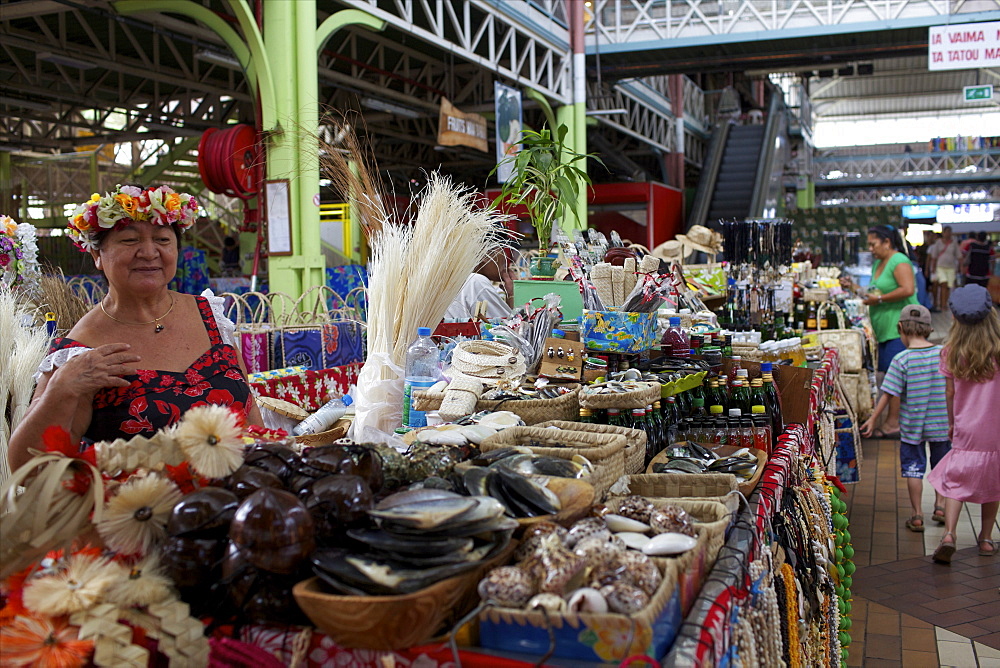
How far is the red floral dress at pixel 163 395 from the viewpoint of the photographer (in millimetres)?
1962

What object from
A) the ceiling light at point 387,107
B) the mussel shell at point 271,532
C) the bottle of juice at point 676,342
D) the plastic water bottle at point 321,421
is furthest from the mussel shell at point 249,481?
the ceiling light at point 387,107

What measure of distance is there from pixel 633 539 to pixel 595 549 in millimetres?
148

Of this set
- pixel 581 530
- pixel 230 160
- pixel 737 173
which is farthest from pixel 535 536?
pixel 737 173

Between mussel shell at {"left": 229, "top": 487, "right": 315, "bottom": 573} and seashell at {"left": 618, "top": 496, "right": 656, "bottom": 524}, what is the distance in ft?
1.87

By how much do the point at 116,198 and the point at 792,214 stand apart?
74.6ft

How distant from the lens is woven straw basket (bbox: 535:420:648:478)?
70.8 inches

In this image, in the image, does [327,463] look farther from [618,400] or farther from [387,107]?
[387,107]

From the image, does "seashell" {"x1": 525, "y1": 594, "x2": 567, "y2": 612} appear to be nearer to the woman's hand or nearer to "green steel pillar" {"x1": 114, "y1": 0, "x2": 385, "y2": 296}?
the woman's hand

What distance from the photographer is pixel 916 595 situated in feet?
12.1

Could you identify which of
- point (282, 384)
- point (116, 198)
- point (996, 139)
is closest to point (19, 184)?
point (282, 384)

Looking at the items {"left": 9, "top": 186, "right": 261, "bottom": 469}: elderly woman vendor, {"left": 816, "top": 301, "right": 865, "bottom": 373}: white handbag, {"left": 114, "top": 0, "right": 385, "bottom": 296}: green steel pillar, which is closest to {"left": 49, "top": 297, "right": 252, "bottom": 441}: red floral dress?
{"left": 9, "top": 186, "right": 261, "bottom": 469}: elderly woman vendor

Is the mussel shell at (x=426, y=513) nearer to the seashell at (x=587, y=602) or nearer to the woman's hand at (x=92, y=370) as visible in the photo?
the seashell at (x=587, y=602)

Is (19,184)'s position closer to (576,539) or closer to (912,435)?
(912,435)

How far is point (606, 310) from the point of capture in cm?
262
